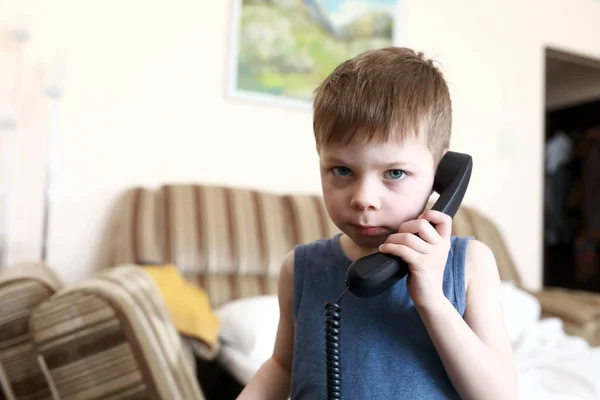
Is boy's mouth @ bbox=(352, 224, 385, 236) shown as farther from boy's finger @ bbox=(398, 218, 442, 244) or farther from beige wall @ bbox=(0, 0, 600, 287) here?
beige wall @ bbox=(0, 0, 600, 287)

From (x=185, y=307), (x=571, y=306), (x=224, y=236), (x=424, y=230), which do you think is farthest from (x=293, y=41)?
(x=424, y=230)

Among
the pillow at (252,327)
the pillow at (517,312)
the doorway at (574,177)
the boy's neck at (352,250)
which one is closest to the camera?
the boy's neck at (352,250)

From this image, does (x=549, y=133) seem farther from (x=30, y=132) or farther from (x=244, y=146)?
(x=30, y=132)

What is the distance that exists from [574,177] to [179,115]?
3.64 metres

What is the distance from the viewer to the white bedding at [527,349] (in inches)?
49.7

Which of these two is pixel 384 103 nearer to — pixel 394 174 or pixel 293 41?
pixel 394 174

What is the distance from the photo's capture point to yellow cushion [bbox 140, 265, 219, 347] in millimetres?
1682

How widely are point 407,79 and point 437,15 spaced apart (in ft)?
8.53

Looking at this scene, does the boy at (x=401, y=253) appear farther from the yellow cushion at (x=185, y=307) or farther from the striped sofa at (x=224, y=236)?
the striped sofa at (x=224, y=236)

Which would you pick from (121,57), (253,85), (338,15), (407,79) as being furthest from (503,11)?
(407,79)

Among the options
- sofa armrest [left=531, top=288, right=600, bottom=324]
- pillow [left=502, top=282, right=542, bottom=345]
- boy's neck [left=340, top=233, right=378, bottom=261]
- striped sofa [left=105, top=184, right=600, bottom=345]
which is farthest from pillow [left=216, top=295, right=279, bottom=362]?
sofa armrest [left=531, top=288, right=600, bottom=324]

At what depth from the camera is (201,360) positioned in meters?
1.81

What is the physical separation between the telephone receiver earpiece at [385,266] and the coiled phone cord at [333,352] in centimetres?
5

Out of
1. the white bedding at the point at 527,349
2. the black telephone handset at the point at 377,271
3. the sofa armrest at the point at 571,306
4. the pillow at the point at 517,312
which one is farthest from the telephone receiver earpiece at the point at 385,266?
the sofa armrest at the point at 571,306
